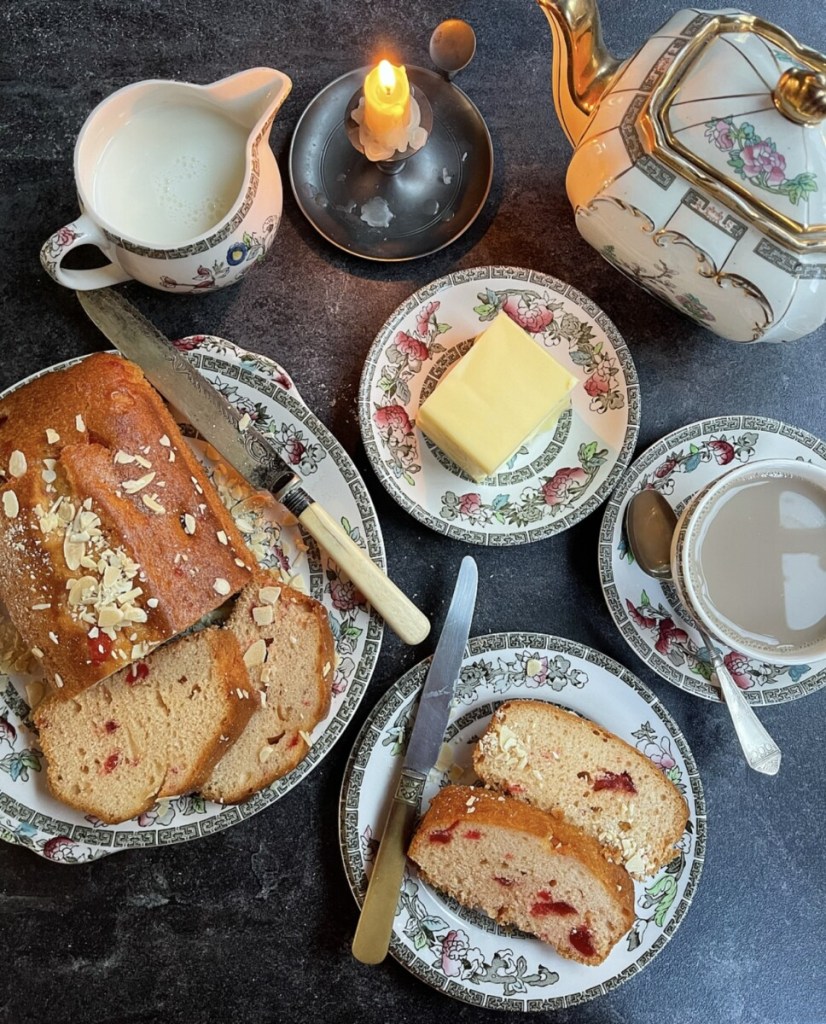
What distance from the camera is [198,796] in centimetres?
161

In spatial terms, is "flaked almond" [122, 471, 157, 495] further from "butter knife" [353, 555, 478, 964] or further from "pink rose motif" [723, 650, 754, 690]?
"pink rose motif" [723, 650, 754, 690]

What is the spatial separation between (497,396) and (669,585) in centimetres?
50

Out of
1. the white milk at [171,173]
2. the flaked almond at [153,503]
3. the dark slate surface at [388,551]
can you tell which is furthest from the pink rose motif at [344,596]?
the white milk at [171,173]

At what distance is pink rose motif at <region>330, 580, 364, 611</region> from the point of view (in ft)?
5.43

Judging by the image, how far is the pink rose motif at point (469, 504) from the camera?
1.68 metres

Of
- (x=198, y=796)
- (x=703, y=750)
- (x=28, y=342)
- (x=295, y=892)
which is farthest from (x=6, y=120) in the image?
(x=703, y=750)

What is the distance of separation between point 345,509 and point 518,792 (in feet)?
2.05

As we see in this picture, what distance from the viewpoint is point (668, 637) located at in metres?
1.68

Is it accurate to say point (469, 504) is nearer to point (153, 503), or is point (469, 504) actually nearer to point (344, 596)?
point (344, 596)

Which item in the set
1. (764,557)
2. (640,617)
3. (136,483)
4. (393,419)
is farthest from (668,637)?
(136,483)

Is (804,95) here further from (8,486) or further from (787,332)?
(8,486)

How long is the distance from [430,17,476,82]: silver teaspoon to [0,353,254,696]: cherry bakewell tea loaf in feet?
2.90

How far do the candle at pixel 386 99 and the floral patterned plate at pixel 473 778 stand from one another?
0.97 metres

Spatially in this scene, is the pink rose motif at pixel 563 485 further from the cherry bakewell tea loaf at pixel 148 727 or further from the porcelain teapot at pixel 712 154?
the cherry bakewell tea loaf at pixel 148 727
